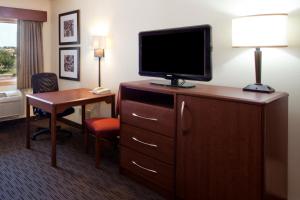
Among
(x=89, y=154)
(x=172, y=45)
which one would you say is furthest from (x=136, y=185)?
(x=172, y=45)

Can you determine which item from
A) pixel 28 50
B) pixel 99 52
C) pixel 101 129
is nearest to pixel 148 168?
pixel 101 129

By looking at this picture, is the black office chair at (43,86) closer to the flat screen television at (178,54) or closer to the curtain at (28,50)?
the curtain at (28,50)

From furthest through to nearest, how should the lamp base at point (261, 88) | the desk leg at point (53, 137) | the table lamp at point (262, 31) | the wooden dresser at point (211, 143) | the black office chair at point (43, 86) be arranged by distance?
the black office chair at point (43, 86)
the desk leg at point (53, 137)
the lamp base at point (261, 88)
the table lamp at point (262, 31)
the wooden dresser at point (211, 143)

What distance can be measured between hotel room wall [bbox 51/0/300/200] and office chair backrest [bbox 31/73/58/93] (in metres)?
0.56

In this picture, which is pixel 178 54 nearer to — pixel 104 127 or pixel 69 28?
pixel 104 127

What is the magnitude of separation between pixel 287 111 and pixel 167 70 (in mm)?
1087

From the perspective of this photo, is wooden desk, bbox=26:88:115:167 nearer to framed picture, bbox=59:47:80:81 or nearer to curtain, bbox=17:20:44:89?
framed picture, bbox=59:47:80:81

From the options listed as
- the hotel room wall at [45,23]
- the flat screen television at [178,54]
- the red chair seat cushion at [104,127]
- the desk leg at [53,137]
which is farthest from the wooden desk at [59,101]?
the hotel room wall at [45,23]

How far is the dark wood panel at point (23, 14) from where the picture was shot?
14.1 ft

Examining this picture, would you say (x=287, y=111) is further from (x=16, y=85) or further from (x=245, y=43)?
(x=16, y=85)

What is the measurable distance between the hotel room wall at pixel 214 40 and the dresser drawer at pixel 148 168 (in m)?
0.97

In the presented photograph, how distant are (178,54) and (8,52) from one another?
3.65m

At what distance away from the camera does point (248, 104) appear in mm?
1670

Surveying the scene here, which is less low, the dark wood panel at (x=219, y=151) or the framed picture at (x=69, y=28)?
the framed picture at (x=69, y=28)
